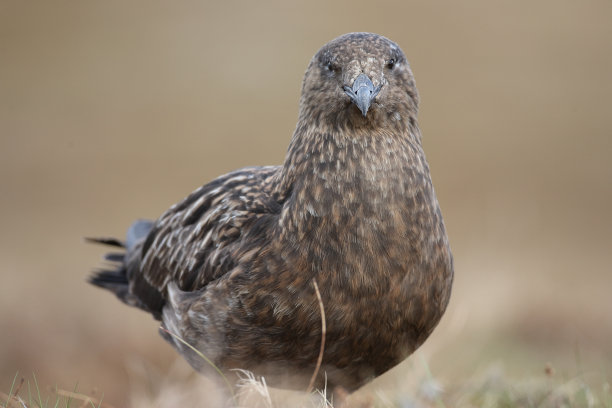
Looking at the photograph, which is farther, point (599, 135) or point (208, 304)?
point (599, 135)

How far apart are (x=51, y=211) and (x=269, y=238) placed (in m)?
9.32

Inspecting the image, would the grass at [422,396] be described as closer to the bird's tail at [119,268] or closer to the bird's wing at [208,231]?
the bird's wing at [208,231]

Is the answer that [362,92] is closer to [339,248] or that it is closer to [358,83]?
[358,83]

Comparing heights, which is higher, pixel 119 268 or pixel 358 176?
pixel 358 176

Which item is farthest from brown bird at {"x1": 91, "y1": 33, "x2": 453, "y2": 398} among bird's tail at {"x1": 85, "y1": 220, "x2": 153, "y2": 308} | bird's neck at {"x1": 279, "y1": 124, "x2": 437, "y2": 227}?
bird's tail at {"x1": 85, "y1": 220, "x2": 153, "y2": 308}

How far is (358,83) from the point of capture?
3.60 metres

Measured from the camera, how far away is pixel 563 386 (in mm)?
4066

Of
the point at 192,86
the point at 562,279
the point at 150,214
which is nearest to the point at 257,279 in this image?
the point at 562,279

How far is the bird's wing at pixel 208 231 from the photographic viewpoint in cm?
400

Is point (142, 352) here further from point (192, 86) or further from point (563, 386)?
point (192, 86)

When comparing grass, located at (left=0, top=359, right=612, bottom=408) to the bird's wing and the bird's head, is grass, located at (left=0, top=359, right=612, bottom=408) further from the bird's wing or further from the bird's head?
the bird's head

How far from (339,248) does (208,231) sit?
0.85m

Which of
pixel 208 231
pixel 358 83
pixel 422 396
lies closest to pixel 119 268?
pixel 208 231

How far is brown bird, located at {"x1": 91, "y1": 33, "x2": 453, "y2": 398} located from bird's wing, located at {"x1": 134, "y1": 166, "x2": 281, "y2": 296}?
1 centimetres
